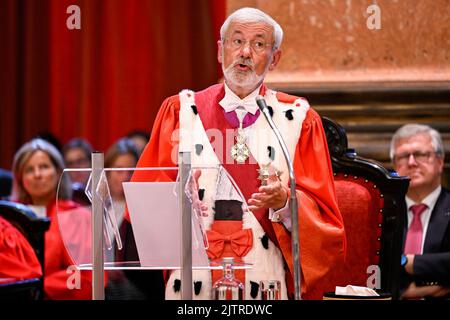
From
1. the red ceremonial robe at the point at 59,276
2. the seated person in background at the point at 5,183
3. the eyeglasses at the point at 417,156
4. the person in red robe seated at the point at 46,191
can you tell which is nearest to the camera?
the eyeglasses at the point at 417,156

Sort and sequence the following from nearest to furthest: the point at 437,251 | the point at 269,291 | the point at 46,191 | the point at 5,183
→ the point at 269,291, the point at 437,251, the point at 46,191, the point at 5,183

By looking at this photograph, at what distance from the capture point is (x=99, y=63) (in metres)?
6.50

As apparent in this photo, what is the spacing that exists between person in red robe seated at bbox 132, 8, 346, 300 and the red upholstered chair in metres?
0.18

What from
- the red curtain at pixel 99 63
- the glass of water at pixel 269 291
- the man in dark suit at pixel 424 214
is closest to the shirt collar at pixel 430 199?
the man in dark suit at pixel 424 214

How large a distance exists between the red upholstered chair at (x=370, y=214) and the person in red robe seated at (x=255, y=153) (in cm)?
18

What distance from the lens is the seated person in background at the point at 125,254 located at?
277 cm

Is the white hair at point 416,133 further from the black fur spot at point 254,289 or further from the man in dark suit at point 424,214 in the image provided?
the black fur spot at point 254,289

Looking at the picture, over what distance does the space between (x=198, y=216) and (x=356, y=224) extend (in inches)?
41.6

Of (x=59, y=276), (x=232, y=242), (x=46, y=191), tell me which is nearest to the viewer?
(x=232, y=242)

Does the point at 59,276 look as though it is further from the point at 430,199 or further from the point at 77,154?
the point at 430,199

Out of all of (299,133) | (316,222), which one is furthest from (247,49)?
(316,222)

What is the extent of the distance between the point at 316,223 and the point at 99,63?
3512 millimetres

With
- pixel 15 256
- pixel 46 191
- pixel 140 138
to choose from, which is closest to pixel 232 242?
pixel 15 256
